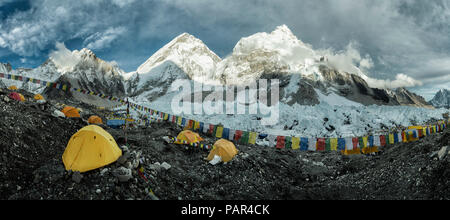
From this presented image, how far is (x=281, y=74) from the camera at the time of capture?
123500mm

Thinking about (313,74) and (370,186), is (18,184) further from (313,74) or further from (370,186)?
(313,74)

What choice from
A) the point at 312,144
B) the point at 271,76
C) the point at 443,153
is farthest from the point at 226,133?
the point at 271,76

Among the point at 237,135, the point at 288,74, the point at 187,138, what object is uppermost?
the point at 288,74

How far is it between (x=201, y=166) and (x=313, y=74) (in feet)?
364

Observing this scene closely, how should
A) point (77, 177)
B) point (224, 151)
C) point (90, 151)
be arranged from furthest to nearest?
point (224, 151) → point (90, 151) → point (77, 177)

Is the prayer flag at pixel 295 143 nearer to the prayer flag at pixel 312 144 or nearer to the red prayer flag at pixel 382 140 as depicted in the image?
the prayer flag at pixel 312 144

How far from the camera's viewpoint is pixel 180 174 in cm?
1289

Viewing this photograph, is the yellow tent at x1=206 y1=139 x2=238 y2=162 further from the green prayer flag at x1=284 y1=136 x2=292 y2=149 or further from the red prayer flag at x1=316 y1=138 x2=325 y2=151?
the red prayer flag at x1=316 y1=138 x2=325 y2=151

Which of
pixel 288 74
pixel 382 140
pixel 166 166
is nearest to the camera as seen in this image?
pixel 166 166

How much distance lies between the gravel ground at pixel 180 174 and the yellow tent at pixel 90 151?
299mm

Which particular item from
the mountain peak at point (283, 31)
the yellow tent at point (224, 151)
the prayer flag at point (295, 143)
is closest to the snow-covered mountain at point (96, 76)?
the mountain peak at point (283, 31)

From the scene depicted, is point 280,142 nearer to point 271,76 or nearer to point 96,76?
point 271,76

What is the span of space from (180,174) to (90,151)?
4832 mm

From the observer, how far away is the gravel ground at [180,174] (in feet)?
28.0
